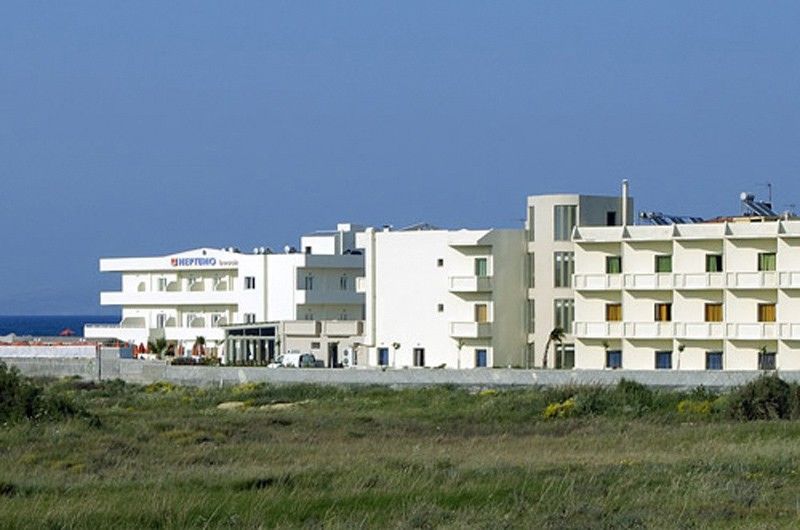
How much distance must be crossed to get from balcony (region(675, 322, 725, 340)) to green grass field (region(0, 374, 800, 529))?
768 inches

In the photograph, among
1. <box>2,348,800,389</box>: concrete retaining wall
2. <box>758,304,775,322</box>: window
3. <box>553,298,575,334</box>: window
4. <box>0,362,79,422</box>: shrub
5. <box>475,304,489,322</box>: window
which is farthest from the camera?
<box>475,304,489,322</box>: window

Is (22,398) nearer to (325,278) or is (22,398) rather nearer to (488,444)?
(488,444)

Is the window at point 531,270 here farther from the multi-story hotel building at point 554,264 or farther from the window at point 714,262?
the window at point 714,262

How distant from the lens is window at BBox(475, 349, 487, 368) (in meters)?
83.9

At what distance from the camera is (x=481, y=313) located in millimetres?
84062

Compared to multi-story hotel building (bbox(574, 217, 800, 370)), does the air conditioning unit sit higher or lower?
lower

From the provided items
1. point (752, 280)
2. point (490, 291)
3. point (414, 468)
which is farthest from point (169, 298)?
point (414, 468)

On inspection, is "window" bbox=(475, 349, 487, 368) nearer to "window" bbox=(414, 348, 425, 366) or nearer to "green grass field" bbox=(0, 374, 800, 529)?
"window" bbox=(414, 348, 425, 366)

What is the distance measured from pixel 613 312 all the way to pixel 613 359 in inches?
90.5

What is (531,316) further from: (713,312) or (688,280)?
(713,312)

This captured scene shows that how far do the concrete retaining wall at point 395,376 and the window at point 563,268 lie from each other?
445 inches

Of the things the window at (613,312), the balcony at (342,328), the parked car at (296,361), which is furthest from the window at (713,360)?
the balcony at (342,328)

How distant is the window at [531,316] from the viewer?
8406cm

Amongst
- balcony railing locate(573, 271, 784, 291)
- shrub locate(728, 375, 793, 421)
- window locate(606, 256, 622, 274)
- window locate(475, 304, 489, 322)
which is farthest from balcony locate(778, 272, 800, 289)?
shrub locate(728, 375, 793, 421)
